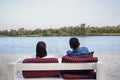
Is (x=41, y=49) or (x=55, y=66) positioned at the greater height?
(x=41, y=49)

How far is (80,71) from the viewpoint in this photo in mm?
2686

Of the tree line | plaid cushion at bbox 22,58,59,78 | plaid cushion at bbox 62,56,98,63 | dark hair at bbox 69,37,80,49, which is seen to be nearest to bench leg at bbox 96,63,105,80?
plaid cushion at bbox 62,56,98,63

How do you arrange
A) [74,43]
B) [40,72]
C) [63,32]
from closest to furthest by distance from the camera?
[40,72], [74,43], [63,32]

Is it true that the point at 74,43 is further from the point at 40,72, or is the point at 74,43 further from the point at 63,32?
the point at 63,32

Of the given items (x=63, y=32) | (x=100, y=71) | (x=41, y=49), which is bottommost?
(x=63, y=32)

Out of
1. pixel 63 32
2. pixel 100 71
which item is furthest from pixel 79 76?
pixel 63 32

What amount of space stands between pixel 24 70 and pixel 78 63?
0.47 metres

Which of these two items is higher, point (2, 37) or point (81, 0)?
point (81, 0)

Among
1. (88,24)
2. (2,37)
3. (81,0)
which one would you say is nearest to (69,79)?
(2,37)

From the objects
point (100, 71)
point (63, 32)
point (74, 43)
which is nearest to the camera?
point (100, 71)

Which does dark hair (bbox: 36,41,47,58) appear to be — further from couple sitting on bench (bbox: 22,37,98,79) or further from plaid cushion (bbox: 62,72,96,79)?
plaid cushion (bbox: 62,72,96,79)

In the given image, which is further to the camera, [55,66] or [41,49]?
[41,49]

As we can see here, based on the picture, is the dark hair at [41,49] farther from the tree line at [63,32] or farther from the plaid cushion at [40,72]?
the tree line at [63,32]

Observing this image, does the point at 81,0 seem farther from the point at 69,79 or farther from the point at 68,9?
the point at 69,79
